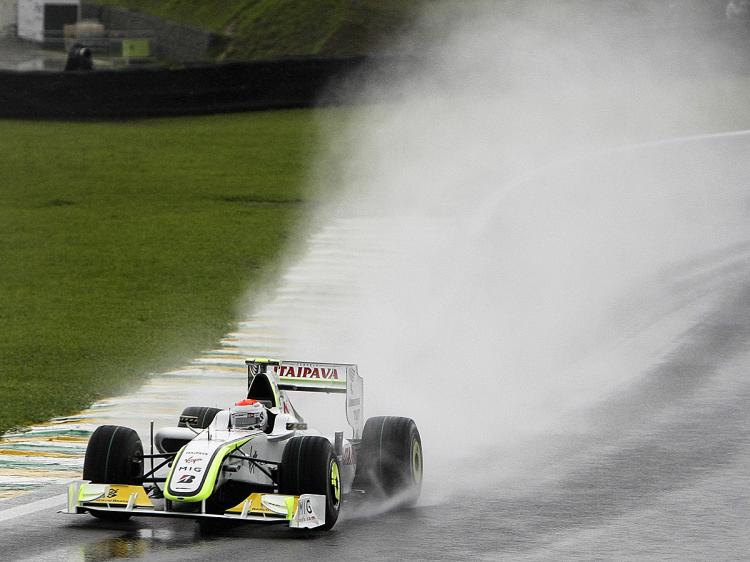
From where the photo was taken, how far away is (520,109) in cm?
3288

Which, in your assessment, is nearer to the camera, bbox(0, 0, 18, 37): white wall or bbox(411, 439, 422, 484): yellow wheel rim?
bbox(411, 439, 422, 484): yellow wheel rim

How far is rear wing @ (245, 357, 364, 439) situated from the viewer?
8852mm

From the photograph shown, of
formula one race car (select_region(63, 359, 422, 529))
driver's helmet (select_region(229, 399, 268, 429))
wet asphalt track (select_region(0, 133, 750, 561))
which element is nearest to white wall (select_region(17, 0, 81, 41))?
wet asphalt track (select_region(0, 133, 750, 561))

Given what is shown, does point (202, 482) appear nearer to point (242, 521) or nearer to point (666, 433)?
point (242, 521)

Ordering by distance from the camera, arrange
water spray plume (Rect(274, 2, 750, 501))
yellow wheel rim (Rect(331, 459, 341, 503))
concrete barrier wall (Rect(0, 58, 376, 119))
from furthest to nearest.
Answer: concrete barrier wall (Rect(0, 58, 376, 119)) → water spray plume (Rect(274, 2, 750, 501)) → yellow wheel rim (Rect(331, 459, 341, 503))

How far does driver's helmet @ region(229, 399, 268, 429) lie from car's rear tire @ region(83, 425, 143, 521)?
1.90 ft

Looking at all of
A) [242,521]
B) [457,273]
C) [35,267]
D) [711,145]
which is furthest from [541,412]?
[711,145]

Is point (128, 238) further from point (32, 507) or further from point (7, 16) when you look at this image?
point (7, 16)

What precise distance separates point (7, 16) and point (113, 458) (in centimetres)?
4951

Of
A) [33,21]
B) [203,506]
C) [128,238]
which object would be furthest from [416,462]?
[33,21]

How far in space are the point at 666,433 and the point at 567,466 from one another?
55.7 inches

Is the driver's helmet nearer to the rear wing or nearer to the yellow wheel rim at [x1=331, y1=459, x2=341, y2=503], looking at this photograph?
the yellow wheel rim at [x1=331, y1=459, x2=341, y2=503]

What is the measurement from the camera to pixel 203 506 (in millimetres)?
7441

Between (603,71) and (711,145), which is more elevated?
(603,71)
